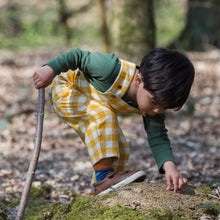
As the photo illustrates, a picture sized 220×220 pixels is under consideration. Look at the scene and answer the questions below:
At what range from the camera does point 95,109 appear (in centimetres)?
245

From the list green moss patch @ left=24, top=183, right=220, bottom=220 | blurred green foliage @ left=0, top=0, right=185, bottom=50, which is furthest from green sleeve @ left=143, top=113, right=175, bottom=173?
blurred green foliage @ left=0, top=0, right=185, bottom=50

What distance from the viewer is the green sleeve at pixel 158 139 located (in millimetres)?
2395

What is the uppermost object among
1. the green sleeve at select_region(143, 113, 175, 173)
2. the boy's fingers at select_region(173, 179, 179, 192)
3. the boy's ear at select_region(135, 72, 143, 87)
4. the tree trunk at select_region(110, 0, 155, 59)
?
the tree trunk at select_region(110, 0, 155, 59)

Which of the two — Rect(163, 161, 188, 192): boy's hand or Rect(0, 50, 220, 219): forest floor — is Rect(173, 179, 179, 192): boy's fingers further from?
Rect(0, 50, 220, 219): forest floor

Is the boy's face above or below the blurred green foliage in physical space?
below

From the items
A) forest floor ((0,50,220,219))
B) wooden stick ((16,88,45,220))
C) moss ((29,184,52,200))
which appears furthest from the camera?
forest floor ((0,50,220,219))

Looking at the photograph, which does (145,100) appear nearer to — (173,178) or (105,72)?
(105,72)

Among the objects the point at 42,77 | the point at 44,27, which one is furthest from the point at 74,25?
the point at 42,77

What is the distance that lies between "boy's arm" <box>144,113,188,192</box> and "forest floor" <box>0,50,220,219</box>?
33cm

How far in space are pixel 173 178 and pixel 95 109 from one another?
775 millimetres

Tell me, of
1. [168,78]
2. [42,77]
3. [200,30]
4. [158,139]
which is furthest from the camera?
[200,30]

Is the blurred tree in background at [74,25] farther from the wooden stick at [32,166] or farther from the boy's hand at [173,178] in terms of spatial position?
the wooden stick at [32,166]

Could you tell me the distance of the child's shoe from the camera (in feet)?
7.22

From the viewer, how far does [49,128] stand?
16.7ft
